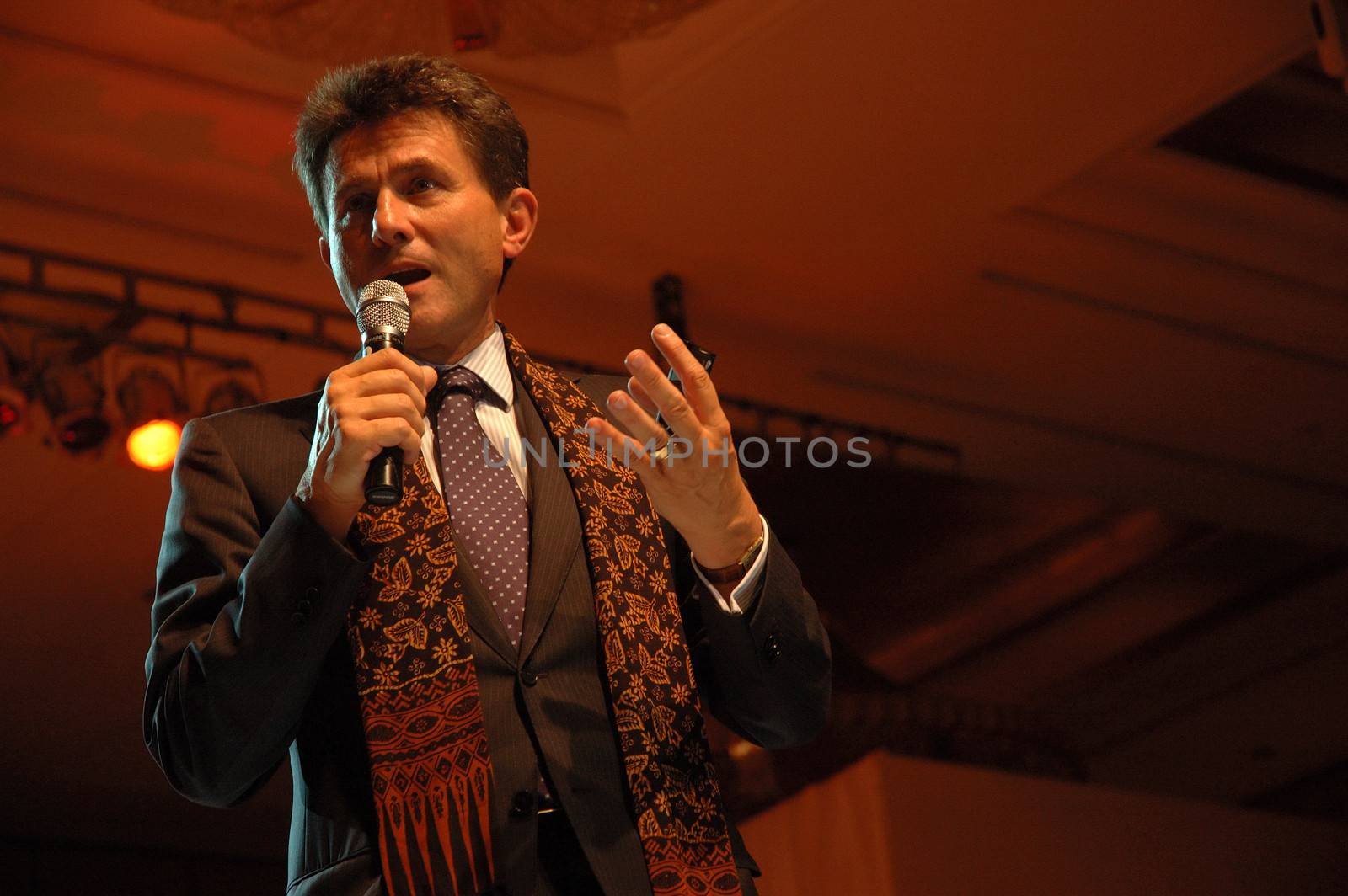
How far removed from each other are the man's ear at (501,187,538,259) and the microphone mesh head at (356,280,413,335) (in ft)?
1.06

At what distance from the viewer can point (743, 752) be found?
5875 millimetres

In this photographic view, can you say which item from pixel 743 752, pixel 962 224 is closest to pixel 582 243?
pixel 962 224

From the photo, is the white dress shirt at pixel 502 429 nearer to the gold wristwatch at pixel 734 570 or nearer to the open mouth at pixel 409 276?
the gold wristwatch at pixel 734 570

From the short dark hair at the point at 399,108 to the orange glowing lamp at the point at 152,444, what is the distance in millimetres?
3120

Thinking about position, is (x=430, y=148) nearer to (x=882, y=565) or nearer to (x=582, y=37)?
(x=582, y=37)

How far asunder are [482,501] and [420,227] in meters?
0.33

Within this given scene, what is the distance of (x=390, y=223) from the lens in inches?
64.7

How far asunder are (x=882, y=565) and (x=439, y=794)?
5.89 m

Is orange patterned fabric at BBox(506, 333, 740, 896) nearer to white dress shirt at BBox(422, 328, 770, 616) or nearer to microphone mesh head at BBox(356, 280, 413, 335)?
white dress shirt at BBox(422, 328, 770, 616)

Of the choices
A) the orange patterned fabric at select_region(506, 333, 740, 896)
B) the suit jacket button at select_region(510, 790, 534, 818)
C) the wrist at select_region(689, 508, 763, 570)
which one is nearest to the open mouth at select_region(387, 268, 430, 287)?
the orange patterned fabric at select_region(506, 333, 740, 896)

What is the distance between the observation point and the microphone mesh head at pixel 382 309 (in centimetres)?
149

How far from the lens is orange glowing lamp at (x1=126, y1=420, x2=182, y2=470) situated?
473 centimetres

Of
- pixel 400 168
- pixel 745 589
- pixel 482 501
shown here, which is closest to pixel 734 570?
pixel 745 589

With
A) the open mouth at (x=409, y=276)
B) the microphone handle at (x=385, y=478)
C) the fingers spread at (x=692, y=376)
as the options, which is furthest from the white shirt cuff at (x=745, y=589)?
the open mouth at (x=409, y=276)
